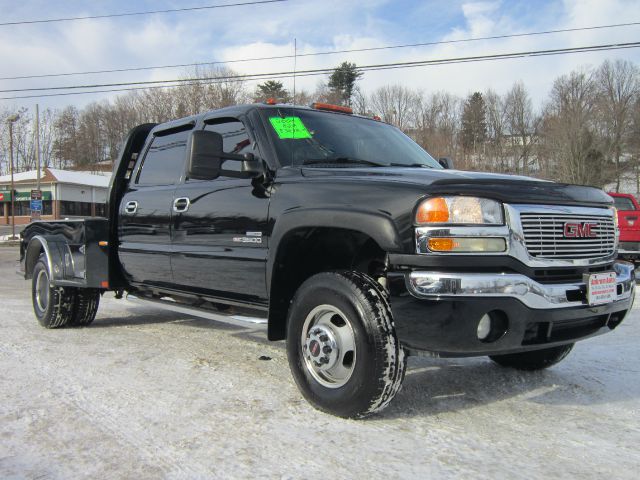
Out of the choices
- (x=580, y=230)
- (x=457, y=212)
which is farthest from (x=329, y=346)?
(x=580, y=230)

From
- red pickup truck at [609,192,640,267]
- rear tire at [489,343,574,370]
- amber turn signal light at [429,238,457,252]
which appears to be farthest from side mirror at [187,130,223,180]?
red pickup truck at [609,192,640,267]

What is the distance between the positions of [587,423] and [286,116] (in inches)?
110

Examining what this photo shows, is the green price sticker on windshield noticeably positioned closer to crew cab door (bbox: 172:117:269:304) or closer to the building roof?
crew cab door (bbox: 172:117:269:304)

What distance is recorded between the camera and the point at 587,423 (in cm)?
318

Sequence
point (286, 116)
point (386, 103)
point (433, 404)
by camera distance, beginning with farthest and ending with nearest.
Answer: point (386, 103)
point (286, 116)
point (433, 404)

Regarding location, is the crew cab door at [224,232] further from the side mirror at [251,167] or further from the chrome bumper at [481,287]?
the chrome bumper at [481,287]

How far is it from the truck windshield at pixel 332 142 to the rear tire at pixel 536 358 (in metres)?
1.60

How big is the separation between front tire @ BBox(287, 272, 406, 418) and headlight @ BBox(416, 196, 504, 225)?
54 centimetres

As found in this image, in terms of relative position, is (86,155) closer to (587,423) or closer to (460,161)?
(460,161)

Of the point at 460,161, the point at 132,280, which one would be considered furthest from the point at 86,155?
the point at 132,280

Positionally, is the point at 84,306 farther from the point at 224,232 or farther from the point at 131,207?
the point at 224,232

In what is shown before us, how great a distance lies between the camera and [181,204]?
4.54 m

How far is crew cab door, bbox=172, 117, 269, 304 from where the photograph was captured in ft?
12.5

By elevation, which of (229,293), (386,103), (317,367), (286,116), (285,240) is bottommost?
(317,367)
